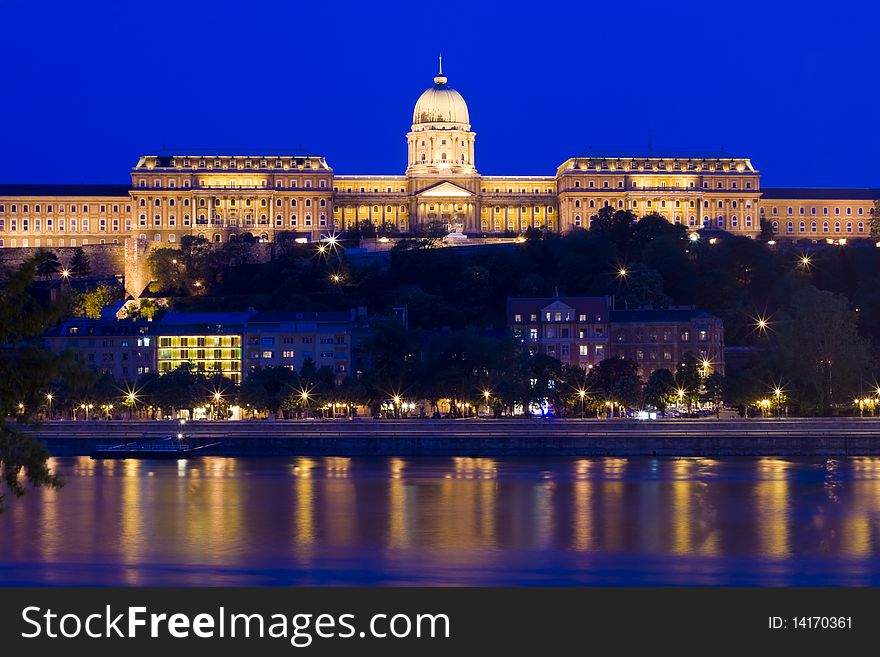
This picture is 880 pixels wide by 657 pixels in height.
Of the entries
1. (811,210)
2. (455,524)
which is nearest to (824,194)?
(811,210)

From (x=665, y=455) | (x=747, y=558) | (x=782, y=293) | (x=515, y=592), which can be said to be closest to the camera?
(x=515, y=592)

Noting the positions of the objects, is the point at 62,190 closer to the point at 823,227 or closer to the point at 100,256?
the point at 100,256

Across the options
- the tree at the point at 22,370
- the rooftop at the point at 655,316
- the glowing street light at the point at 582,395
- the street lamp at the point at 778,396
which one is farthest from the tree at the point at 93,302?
the tree at the point at 22,370

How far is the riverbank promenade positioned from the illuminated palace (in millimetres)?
53181

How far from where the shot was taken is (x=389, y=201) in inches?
4651

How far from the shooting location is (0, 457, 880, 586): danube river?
33.6 metres

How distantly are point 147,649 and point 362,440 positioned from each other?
3283cm

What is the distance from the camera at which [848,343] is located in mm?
68062

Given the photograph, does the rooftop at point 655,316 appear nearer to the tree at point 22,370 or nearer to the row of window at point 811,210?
the row of window at point 811,210

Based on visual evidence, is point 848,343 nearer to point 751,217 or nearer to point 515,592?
point 515,592

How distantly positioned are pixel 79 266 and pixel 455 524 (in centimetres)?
7011

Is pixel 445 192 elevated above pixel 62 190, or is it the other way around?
pixel 62 190

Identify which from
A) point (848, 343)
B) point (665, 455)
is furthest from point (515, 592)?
point (848, 343)

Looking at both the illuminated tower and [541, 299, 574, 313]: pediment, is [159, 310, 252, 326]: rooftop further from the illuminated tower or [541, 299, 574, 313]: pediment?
the illuminated tower
